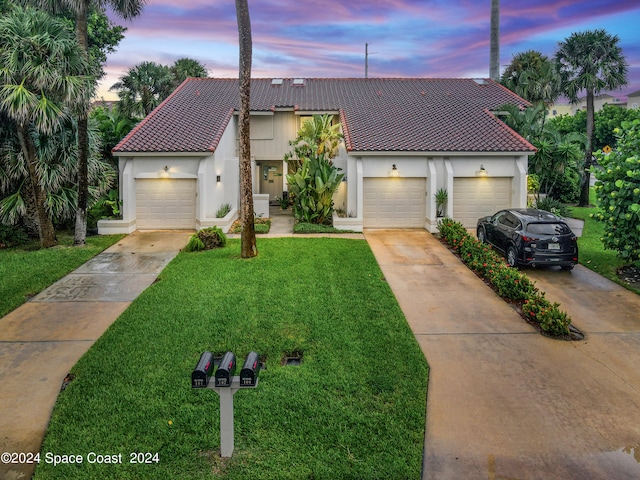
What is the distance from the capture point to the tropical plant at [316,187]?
19422mm

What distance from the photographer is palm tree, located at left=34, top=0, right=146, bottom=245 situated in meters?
15.0

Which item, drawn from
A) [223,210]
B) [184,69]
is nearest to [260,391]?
[223,210]

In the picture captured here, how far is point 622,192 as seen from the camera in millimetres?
11523

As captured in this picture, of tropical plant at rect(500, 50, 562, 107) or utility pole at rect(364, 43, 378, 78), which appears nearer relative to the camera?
tropical plant at rect(500, 50, 562, 107)

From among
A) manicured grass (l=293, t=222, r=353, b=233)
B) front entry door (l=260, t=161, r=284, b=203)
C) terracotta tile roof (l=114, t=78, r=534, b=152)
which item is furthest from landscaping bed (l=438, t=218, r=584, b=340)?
front entry door (l=260, t=161, r=284, b=203)

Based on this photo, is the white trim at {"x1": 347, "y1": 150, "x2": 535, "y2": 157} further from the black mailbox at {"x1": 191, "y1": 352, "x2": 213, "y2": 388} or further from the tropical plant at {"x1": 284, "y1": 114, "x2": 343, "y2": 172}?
the black mailbox at {"x1": 191, "y1": 352, "x2": 213, "y2": 388}

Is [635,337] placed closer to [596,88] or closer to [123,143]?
[123,143]

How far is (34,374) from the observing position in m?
7.16

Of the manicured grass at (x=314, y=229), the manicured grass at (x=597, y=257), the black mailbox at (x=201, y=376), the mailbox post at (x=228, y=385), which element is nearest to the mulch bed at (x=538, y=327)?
the manicured grass at (x=597, y=257)

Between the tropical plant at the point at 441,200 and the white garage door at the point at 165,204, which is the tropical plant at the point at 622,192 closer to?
the tropical plant at the point at 441,200

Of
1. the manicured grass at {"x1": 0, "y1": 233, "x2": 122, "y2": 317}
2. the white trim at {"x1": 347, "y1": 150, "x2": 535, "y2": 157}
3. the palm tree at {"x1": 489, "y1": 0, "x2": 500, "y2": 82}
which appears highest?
the palm tree at {"x1": 489, "y1": 0, "x2": 500, "y2": 82}

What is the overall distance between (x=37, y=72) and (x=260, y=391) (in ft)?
39.4

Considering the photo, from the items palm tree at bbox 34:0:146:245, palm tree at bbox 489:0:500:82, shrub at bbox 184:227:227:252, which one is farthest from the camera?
palm tree at bbox 489:0:500:82

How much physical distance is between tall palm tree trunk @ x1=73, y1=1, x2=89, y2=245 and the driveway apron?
5.23 feet
